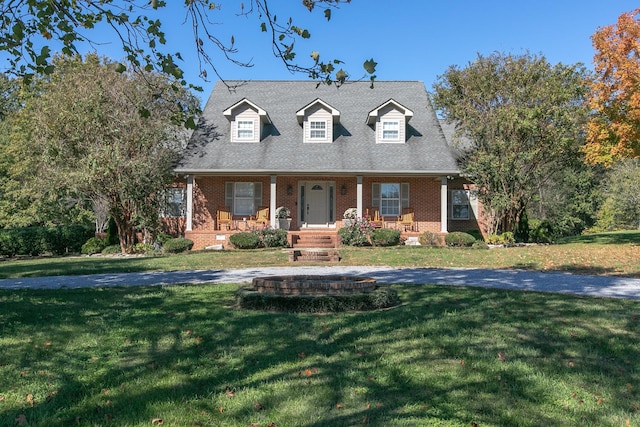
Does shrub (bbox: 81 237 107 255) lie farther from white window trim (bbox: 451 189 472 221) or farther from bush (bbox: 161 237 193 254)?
white window trim (bbox: 451 189 472 221)

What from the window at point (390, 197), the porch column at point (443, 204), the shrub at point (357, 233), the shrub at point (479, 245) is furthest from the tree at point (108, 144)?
the shrub at point (479, 245)

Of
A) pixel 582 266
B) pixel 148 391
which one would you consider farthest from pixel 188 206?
pixel 148 391

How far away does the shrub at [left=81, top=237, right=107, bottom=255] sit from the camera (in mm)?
20453

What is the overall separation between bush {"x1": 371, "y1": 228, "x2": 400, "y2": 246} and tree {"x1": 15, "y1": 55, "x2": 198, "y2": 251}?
9.13m

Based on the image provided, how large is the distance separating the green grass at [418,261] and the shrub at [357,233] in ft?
4.60

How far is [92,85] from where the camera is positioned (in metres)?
20.0

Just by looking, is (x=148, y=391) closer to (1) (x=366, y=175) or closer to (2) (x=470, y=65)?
(1) (x=366, y=175)

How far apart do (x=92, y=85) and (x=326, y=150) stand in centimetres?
1018

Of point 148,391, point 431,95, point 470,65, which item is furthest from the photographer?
point 431,95

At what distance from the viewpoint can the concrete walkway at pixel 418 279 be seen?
970 centimetres

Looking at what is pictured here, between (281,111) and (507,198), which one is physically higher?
(281,111)

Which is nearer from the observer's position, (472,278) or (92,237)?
(472,278)

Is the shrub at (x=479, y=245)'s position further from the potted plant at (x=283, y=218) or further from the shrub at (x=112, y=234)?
the shrub at (x=112, y=234)

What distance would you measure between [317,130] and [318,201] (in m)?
3.31
